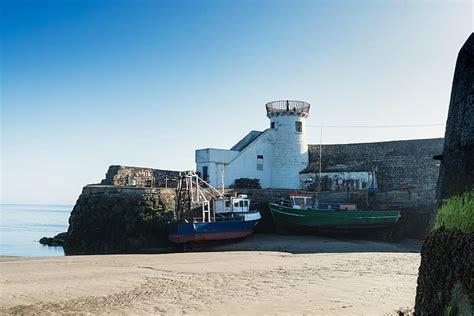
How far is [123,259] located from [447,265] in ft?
48.1

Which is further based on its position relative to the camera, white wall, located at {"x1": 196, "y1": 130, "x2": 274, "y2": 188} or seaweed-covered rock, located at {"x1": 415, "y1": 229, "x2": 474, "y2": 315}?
white wall, located at {"x1": 196, "y1": 130, "x2": 274, "y2": 188}

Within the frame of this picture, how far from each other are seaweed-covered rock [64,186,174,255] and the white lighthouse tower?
11.7 m

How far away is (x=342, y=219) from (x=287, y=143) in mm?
10393

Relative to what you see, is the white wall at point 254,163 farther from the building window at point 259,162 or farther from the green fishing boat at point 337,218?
the green fishing boat at point 337,218

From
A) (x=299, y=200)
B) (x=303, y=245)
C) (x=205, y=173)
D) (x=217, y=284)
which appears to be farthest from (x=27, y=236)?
(x=217, y=284)

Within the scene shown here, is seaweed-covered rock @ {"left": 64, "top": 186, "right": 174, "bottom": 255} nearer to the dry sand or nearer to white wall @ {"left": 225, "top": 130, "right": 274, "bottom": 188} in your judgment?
the dry sand

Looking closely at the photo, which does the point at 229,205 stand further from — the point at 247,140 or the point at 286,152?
the point at 247,140

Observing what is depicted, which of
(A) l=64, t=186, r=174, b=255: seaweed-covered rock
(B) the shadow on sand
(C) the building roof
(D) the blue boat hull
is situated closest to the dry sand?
(B) the shadow on sand

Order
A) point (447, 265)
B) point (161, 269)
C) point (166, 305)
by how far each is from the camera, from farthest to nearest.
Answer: point (161, 269), point (166, 305), point (447, 265)

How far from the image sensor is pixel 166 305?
366 inches

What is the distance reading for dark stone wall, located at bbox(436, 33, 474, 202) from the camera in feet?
14.2

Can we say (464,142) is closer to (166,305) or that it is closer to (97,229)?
(166,305)

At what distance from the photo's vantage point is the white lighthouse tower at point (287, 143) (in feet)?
110

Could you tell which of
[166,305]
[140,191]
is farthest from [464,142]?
[140,191]
